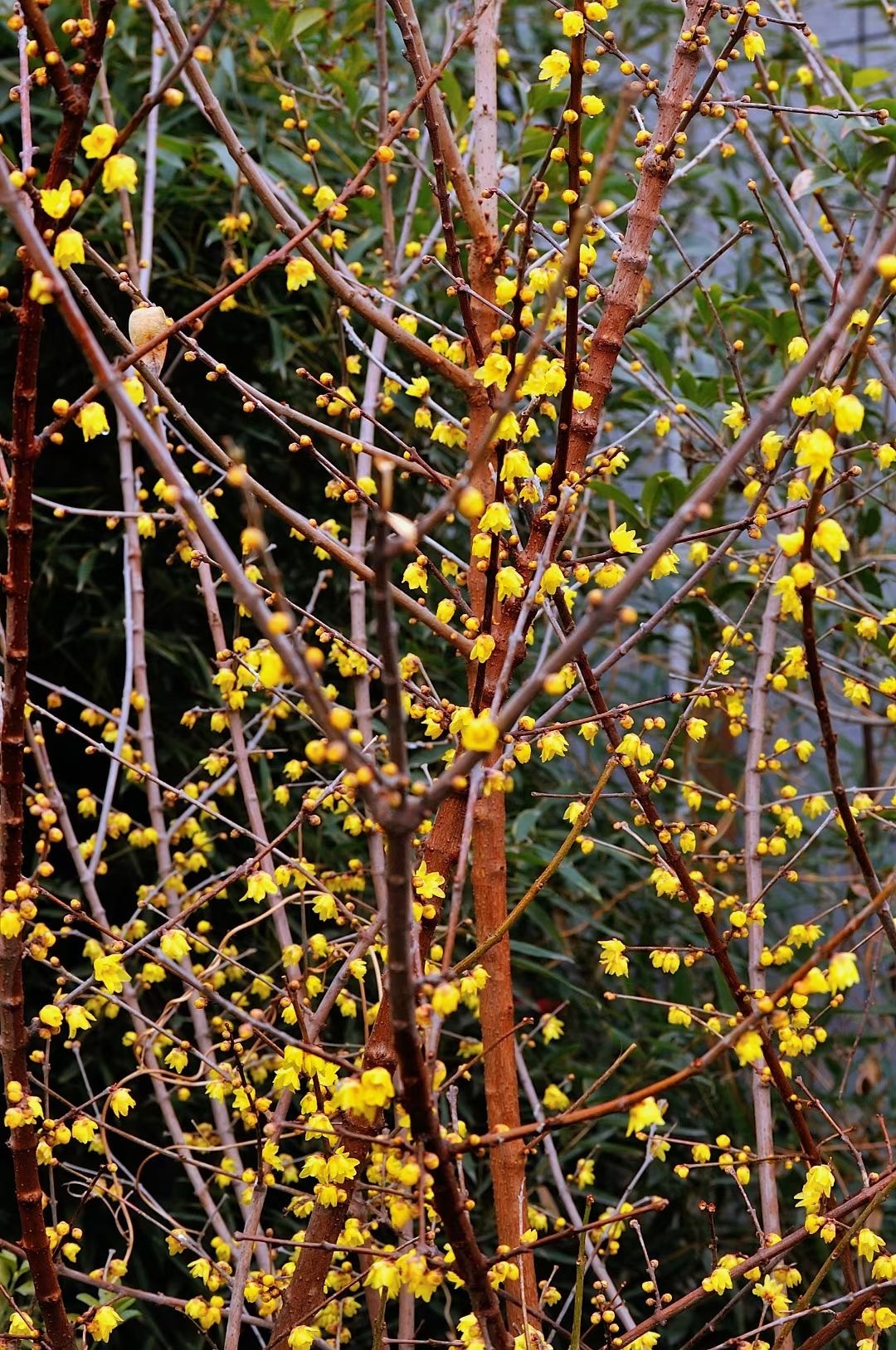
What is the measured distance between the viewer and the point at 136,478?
1764 millimetres

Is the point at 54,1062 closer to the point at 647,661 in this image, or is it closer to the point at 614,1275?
the point at 614,1275

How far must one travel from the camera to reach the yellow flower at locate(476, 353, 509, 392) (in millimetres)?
1048

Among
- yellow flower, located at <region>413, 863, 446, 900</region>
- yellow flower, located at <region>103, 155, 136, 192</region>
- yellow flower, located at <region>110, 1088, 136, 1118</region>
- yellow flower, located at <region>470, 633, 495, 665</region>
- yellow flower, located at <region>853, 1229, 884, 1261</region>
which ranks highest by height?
yellow flower, located at <region>103, 155, 136, 192</region>

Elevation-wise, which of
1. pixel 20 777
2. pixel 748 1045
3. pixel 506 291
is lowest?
pixel 748 1045

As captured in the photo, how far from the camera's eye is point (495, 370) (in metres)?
1.06

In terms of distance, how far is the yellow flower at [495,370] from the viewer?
1.05 metres

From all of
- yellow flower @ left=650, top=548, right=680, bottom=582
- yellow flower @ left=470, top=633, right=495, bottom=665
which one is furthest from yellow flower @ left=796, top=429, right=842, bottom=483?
yellow flower @ left=470, top=633, right=495, bottom=665

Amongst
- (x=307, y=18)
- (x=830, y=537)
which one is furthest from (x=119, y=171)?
(x=307, y=18)

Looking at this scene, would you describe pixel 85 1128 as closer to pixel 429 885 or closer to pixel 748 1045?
pixel 429 885

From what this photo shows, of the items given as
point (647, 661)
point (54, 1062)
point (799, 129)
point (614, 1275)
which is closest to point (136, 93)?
point (799, 129)

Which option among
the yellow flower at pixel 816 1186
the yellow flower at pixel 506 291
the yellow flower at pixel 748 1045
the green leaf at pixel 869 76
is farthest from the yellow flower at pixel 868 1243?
the green leaf at pixel 869 76

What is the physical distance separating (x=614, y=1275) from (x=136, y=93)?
2.24 meters

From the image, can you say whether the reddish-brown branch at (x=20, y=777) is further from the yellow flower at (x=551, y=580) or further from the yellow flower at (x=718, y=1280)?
the yellow flower at (x=718, y=1280)

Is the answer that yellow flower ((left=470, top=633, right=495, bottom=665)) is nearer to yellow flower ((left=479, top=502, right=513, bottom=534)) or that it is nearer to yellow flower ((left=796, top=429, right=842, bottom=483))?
yellow flower ((left=479, top=502, right=513, bottom=534))
